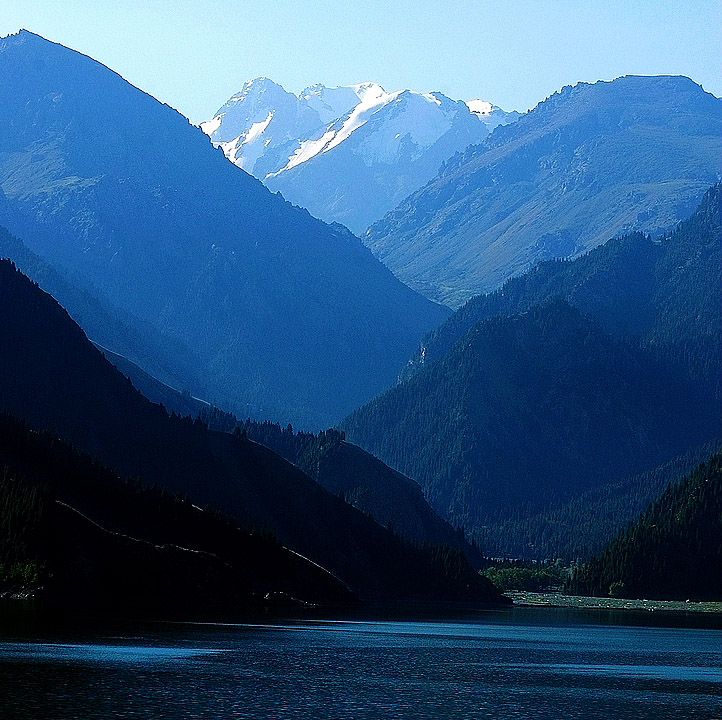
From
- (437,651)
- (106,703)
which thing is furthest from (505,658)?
(106,703)

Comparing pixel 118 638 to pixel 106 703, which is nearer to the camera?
pixel 106 703

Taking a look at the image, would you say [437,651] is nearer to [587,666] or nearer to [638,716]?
[587,666]

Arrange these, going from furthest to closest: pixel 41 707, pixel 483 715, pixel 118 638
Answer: pixel 118 638
pixel 483 715
pixel 41 707

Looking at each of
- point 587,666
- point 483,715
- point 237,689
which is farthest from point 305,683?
point 587,666

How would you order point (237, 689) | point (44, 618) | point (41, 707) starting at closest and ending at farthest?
Answer: point (41, 707) → point (237, 689) → point (44, 618)

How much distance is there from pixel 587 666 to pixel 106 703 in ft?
259

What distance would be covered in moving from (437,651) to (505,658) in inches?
390

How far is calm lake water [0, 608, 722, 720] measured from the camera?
406ft

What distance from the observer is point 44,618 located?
188m

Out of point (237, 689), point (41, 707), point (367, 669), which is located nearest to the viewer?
point (41, 707)

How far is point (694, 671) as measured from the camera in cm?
17988

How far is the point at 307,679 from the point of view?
5837 inches

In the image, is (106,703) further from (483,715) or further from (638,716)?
(638,716)

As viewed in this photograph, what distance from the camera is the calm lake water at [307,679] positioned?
12369 cm
